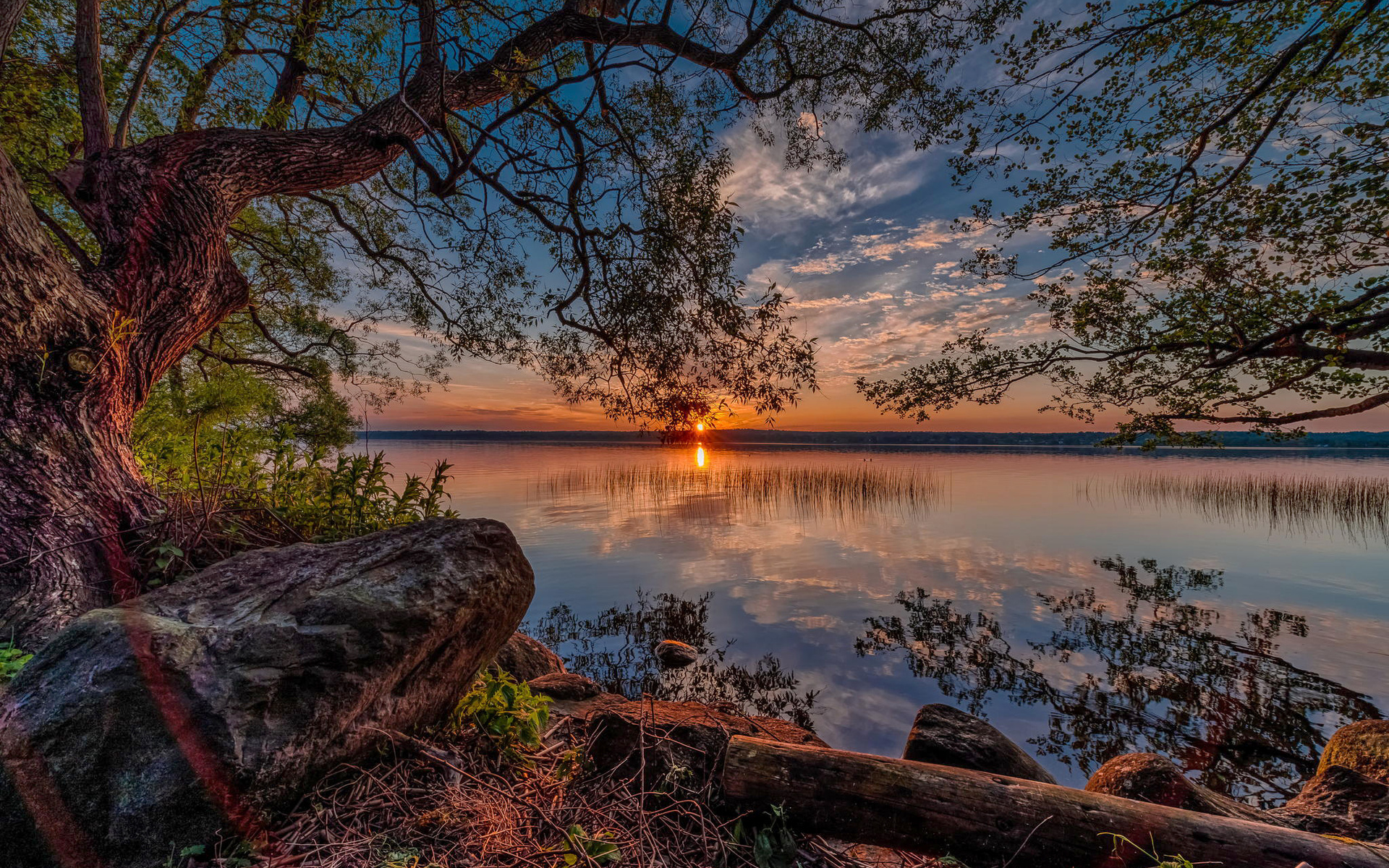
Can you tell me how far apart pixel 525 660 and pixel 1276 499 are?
1163 inches

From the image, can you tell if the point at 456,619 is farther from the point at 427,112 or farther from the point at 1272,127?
the point at 1272,127

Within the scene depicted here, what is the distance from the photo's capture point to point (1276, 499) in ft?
61.3

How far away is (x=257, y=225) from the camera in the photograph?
27.4 feet

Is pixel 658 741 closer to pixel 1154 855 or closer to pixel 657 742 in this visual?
pixel 657 742

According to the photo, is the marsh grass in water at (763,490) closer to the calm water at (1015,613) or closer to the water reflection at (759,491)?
the water reflection at (759,491)

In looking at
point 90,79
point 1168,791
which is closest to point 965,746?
point 1168,791

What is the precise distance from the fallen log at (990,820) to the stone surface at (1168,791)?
0.91 metres

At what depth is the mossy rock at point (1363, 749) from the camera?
134 inches

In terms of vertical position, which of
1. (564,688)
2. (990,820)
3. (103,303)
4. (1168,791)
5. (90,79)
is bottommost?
(1168,791)

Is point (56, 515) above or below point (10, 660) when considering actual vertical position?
above

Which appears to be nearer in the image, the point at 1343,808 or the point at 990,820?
the point at 990,820

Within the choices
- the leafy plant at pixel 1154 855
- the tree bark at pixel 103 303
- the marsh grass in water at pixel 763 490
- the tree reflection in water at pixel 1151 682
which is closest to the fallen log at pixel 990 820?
the leafy plant at pixel 1154 855

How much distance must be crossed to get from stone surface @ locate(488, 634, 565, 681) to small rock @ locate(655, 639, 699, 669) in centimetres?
175

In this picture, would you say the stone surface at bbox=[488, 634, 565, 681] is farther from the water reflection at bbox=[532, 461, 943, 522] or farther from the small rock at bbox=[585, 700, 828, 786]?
the water reflection at bbox=[532, 461, 943, 522]
